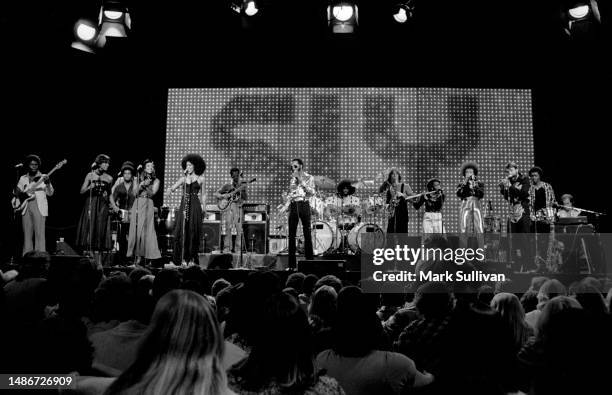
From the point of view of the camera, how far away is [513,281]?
952cm

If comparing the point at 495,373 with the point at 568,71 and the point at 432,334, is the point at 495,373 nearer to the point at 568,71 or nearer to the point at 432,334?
the point at 432,334

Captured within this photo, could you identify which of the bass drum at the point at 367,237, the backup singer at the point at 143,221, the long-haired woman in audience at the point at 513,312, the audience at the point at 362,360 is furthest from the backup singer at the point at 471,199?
the audience at the point at 362,360

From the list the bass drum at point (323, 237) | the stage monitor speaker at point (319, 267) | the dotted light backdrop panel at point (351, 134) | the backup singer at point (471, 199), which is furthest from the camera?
the dotted light backdrop panel at point (351, 134)

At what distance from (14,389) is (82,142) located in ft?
40.8

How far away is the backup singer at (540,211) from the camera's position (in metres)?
10.7

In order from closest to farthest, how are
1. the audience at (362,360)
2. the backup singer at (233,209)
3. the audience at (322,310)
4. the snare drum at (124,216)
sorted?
the audience at (362,360)
the audience at (322,310)
the snare drum at (124,216)
the backup singer at (233,209)

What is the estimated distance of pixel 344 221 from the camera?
12.8 m

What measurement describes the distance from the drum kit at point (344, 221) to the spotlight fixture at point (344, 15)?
151 inches

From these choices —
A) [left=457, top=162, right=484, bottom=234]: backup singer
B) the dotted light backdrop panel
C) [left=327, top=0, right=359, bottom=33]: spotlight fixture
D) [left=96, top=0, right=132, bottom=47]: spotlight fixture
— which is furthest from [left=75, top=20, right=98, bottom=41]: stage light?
[left=457, top=162, right=484, bottom=234]: backup singer

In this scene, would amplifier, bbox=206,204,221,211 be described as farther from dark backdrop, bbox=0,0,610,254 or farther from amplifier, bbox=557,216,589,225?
amplifier, bbox=557,216,589,225

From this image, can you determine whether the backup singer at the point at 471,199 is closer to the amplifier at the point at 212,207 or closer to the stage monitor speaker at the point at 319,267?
the stage monitor speaker at the point at 319,267

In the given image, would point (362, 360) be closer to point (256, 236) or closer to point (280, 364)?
point (280, 364)

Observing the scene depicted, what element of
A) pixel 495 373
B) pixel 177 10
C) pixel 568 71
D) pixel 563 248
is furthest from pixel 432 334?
pixel 568 71

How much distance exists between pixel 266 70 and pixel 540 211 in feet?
24.1
